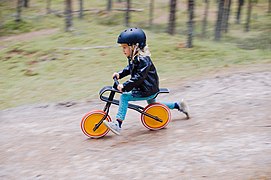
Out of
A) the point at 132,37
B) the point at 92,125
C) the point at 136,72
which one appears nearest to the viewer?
the point at 132,37

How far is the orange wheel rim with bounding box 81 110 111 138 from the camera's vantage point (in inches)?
216

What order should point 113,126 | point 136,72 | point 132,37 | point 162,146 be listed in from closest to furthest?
1. point 162,146
2. point 132,37
3. point 136,72
4. point 113,126

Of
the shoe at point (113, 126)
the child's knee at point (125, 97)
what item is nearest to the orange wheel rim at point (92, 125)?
the shoe at point (113, 126)

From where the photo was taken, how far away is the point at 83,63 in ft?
42.6

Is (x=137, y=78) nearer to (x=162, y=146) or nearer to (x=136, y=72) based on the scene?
(x=136, y=72)

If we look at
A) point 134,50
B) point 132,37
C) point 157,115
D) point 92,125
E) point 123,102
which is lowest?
point 92,125

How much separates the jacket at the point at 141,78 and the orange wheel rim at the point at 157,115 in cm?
26

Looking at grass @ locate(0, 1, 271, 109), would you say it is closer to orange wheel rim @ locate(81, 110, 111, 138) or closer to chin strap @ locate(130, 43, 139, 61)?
orange wheel rim @ locate(81, 110, 111, 138)

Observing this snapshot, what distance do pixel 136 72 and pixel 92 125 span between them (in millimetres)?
961

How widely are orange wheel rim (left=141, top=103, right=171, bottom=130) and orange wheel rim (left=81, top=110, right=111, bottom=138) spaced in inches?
21.4

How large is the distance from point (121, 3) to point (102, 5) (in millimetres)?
2858

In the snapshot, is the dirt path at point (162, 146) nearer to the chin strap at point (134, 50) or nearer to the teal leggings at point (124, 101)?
the teal leggings at point (124, 101)

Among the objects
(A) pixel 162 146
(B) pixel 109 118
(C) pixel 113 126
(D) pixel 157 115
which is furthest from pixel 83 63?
(A) pixel 162 146

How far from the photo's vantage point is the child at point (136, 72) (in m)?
5.13
